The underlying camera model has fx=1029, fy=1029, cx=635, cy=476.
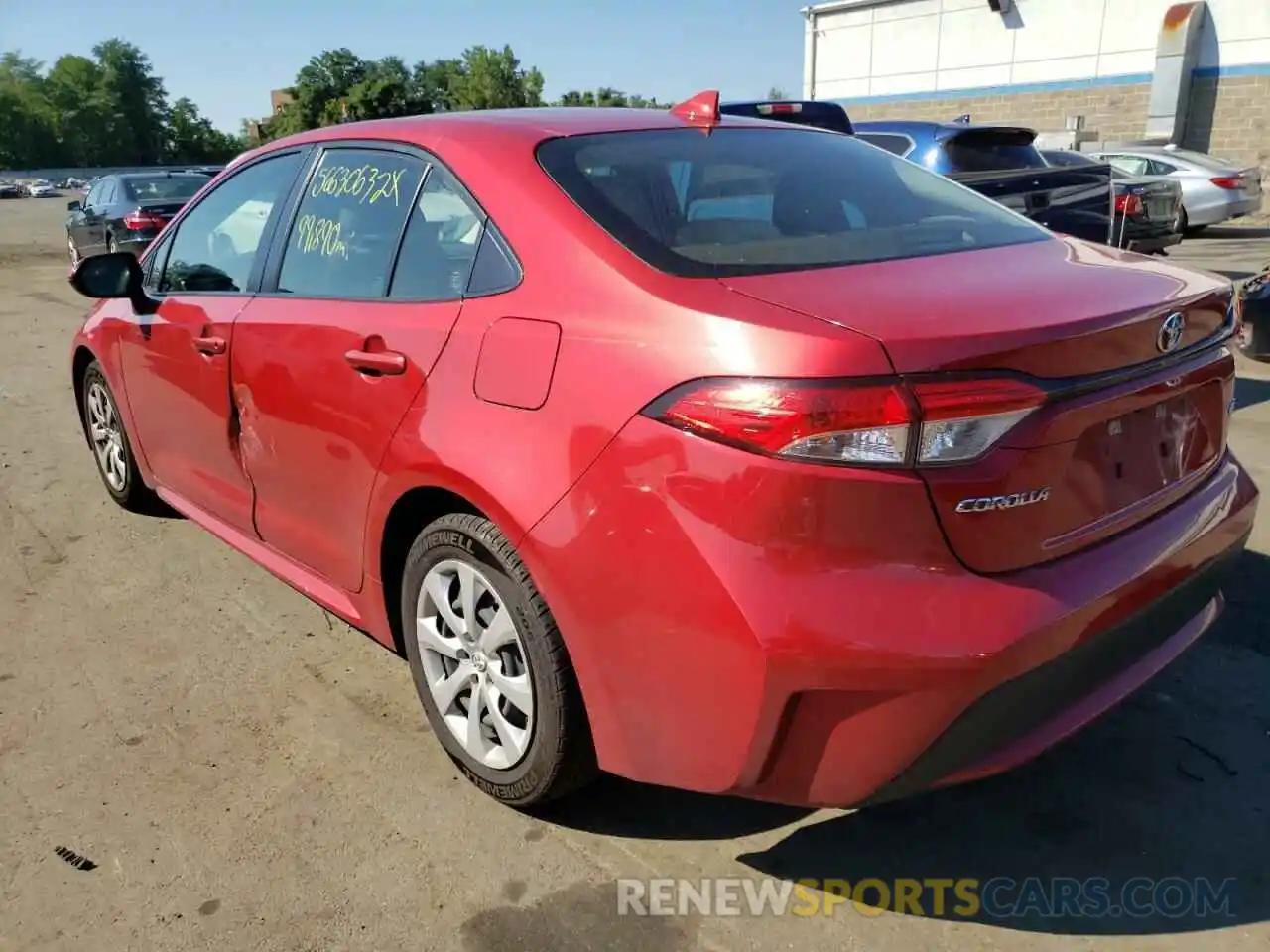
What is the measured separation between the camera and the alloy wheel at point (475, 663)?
2.42m

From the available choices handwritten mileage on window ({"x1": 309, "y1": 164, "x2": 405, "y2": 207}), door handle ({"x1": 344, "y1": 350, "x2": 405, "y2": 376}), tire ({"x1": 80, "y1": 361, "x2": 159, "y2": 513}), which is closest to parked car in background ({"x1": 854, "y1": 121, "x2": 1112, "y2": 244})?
handwritten mileage on window ({"x1": 309, "y1": 164, "x2": 405, "y2": 207})

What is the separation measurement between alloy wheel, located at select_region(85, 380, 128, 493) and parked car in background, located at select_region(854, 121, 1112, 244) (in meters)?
4.69

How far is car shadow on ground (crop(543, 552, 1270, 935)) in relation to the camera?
7.33 feet

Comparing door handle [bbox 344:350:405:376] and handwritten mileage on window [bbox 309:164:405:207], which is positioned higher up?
handwritten mileage on window [bbox 309:164:405:207]

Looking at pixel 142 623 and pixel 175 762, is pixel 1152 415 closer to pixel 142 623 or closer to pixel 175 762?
pixel 175 762

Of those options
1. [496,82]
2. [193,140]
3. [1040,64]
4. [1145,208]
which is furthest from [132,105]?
[1145,208]

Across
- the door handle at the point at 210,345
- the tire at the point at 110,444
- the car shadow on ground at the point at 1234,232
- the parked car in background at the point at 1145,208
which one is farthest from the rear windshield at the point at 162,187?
the car shadow on ground at the point at 1234,232

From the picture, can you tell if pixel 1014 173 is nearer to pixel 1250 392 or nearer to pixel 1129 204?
pixel 1250 392

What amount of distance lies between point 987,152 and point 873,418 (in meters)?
6.36

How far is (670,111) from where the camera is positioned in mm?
3162

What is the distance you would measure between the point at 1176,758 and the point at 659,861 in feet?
4.64

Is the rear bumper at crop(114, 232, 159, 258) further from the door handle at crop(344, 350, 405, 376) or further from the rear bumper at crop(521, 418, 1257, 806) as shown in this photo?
the rear bumper at crop(521, 418, 1257, 806)

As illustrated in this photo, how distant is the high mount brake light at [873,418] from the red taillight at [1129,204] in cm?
898

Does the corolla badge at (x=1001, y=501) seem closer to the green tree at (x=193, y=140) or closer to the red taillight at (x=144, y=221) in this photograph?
the red taillight at (x=144, y=221)
